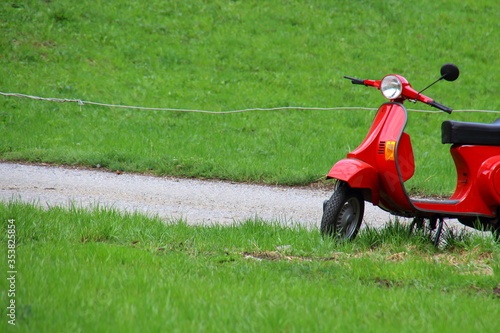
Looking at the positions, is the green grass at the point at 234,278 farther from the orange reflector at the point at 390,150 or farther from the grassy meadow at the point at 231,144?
the orange reflector at the point at 390,150

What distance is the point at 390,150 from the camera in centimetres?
471

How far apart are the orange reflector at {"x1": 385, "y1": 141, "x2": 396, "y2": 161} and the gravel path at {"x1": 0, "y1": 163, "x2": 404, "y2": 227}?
1.34 meters

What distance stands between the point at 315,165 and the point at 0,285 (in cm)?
602

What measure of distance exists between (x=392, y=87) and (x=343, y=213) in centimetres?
110

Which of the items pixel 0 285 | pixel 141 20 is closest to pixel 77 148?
pixel 0 285

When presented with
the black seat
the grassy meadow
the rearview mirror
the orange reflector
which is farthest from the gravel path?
the rearview mirror

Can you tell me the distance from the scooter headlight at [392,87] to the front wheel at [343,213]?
2.71ft

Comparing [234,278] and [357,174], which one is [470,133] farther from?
[234,278]

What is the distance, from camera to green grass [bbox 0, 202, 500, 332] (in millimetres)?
2881

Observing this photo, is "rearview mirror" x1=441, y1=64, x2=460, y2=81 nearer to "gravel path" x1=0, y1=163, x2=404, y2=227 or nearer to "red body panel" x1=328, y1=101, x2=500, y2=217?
"red body panel" x1=328, y1=101, x2=500, y2=217

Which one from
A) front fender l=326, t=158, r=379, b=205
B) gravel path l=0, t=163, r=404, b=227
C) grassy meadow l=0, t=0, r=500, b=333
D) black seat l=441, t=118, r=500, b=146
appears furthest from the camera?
gravel path l=0, t=163, r=404, b=227

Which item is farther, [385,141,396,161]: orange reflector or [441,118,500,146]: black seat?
[441,118,500,146]: black seat

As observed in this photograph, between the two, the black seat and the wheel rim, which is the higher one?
the black seat

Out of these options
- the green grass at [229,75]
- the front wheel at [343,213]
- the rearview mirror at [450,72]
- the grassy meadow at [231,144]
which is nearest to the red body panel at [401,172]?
the front wheel at [343,213]
